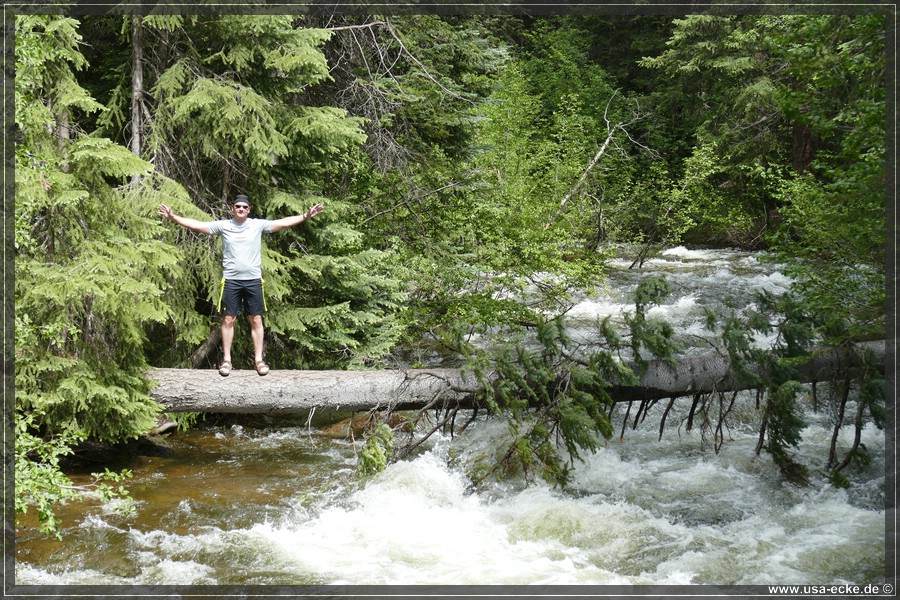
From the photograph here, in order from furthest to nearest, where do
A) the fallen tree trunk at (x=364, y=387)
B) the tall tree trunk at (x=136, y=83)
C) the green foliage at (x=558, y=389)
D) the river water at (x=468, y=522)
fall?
the tall tree trunk at (x=136, y=83)
the fallen tree trunk at (x=364, y=387)
the green foliage at (x=558, y=389)
the river water at (x=468, y=522)

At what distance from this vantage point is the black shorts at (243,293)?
7598 millimetres

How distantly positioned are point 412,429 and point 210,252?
3186mm

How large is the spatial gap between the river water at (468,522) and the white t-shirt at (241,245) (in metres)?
2.22

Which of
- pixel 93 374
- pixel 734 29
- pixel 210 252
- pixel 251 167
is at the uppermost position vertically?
pixel 734 29

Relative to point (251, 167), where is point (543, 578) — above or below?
below

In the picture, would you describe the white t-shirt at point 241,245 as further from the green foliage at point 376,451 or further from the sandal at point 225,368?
the green foliage at point 376,451

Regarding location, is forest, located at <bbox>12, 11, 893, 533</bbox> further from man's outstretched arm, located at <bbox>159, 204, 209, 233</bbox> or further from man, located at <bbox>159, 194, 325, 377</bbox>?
man, located at <bbox>159, 194, 325, 377</bbox>

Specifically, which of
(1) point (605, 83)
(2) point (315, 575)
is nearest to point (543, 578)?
(2) point (315, 575)

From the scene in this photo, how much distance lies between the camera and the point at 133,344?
721 centimetres

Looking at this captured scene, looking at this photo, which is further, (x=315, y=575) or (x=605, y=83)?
(x=605, y=83)

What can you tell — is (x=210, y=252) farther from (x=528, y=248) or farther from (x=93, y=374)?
(x=528, y=248)

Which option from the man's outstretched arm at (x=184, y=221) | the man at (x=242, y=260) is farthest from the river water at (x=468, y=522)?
the man's outstretched arm at (x=184, y=221)

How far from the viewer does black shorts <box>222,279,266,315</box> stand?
24.9 feet

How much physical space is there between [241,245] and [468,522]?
143 inches
